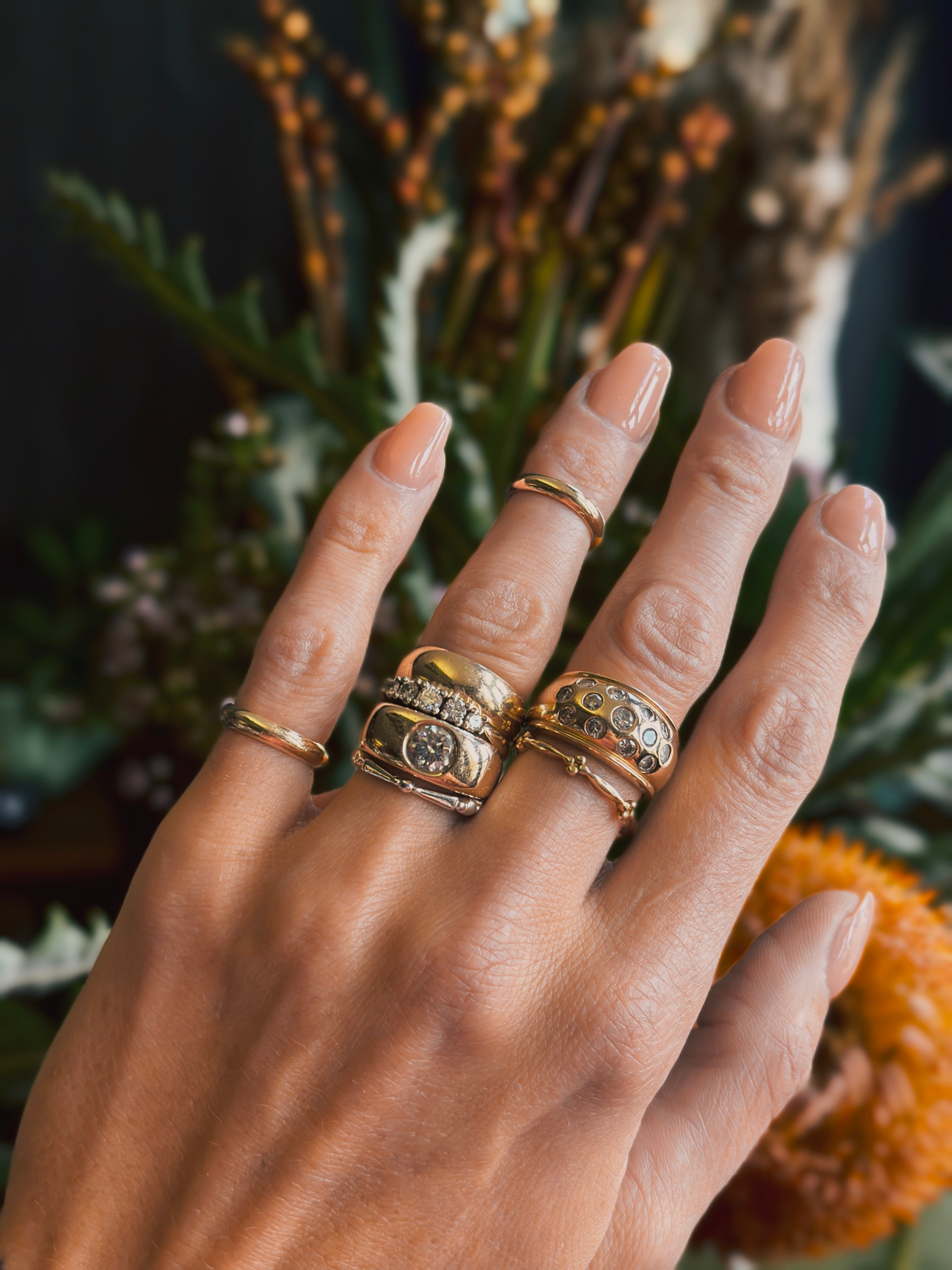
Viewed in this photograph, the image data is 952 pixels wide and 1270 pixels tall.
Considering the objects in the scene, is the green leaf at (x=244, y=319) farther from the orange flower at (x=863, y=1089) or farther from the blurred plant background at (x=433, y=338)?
the orange flower at (x=863, y=1089)

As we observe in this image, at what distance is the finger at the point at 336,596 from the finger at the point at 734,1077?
0.20m

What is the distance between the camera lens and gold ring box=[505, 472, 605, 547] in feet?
1.30

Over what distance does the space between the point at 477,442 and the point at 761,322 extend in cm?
45

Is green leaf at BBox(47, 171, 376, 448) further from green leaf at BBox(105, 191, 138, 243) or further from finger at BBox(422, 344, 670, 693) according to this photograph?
finger at BBox(422, 344, 670, 693)

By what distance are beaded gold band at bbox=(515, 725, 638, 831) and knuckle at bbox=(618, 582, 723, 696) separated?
0.05 m

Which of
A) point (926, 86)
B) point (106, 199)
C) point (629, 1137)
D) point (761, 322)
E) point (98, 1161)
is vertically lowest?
point (98, 1161)

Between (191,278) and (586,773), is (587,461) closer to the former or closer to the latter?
(586,773)

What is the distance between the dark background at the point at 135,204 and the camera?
89 cm

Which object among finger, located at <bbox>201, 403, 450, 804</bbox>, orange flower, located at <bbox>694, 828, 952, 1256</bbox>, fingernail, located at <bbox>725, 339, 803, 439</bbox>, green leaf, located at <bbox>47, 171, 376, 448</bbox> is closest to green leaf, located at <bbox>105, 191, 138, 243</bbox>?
green leaf, located at <bbox>47, 171, 376, 448</bbox>

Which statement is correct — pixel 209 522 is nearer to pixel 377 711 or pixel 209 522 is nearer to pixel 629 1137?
pixel 377 711

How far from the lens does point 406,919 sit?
35 centimetres

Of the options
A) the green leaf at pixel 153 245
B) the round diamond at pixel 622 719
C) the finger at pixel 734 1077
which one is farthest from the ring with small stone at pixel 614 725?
the green leaf at pixel 153 245

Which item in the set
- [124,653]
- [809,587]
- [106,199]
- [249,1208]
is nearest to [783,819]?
[809,587]

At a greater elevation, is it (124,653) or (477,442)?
(477,442)
